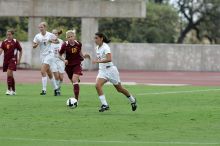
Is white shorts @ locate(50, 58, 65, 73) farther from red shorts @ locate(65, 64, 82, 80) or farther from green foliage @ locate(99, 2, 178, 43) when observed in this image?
green foliage @ locate(99, 2, 178, 43)

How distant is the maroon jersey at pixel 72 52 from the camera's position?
2067 cm

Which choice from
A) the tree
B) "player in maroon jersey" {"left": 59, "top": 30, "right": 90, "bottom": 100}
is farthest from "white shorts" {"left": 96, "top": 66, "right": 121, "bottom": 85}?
the tree

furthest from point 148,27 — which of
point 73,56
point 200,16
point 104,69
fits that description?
point 104,69

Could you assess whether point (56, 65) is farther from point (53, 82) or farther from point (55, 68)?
point (53, 82)

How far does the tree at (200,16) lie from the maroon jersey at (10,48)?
69.4 metres

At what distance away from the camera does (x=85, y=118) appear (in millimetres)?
16719

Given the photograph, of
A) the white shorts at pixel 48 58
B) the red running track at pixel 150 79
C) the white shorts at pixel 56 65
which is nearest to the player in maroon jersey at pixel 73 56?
the white shorts at pixel 48 58

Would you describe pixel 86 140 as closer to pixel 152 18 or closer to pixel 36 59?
pixel 36 59

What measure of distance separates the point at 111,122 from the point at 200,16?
7941 cm

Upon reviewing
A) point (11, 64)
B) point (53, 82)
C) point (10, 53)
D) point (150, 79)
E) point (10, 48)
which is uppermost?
point (10, 48)

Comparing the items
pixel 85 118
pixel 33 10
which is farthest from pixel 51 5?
pixel 85 118

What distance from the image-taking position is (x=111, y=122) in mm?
15930

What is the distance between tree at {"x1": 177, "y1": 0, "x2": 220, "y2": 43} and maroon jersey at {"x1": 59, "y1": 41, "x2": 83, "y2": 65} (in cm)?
7277

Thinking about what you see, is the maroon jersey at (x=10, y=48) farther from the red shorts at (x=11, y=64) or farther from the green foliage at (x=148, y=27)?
the green foliage at (x=148, y=27)
